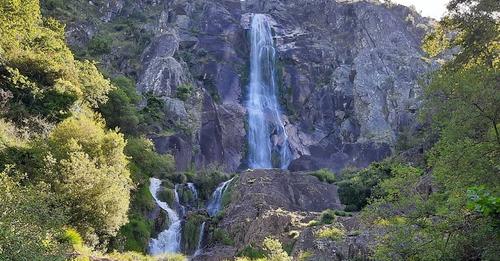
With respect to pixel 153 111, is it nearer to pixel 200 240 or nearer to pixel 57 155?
pixel 200 240

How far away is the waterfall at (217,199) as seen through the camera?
3402 centimetres

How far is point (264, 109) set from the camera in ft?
199

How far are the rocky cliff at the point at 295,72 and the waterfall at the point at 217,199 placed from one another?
10166 millimetres

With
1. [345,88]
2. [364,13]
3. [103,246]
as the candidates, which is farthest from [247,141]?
[103,246]

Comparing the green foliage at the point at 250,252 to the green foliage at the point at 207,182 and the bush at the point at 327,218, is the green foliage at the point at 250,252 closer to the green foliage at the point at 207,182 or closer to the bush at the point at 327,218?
the bush at the point at 327,218

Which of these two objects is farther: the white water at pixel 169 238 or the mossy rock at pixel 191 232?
the mossy rock at pixel 191 232

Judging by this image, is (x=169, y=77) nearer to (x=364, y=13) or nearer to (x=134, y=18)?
(x=134, y=18)

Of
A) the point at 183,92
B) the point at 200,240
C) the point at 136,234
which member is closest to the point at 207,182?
the point at 200,240

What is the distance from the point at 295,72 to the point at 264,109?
29.7ft

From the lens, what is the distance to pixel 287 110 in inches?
2466

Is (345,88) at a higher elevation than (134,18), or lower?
lower

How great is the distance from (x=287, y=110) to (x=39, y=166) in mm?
45867

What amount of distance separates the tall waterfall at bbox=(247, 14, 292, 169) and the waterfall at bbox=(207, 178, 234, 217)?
16.8 m

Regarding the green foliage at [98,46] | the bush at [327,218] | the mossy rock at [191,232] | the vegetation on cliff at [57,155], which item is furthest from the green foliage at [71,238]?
the green foliage at [98,46]
